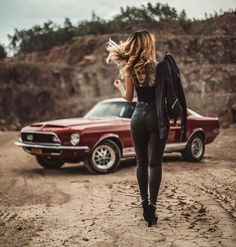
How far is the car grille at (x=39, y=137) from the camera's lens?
8.93m

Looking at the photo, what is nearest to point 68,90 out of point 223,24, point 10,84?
point 10,84

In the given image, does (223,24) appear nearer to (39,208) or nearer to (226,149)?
(226,149)

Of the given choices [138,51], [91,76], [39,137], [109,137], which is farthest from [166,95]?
[91,76]

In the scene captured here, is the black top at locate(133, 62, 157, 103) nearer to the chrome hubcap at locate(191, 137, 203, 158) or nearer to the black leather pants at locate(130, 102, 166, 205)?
the black leather pants at locate(130, 102, 166, 205)

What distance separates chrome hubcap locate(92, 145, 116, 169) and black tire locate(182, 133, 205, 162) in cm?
217

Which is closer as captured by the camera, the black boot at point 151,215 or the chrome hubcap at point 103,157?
the black boot at point 151,215

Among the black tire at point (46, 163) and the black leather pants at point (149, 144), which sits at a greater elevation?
the black leather pants at point (149, 144)

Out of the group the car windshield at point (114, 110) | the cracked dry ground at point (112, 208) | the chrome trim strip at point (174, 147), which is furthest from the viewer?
the chrome trim strip at point (174, 147)

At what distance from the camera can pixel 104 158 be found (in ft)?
29.9

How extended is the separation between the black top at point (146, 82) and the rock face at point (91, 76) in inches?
1097

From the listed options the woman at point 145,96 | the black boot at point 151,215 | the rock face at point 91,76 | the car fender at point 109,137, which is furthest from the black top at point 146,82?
the rock face at point 91,76

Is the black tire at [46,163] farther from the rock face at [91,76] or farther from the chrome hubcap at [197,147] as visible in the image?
the rock face at [91,76]

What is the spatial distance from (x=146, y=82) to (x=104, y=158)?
15.0ft

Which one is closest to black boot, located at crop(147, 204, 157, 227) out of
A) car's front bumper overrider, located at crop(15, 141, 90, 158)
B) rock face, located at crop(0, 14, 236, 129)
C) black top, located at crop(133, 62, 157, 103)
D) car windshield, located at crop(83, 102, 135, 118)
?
black top, located at crop(133, 62, 157, 103)
